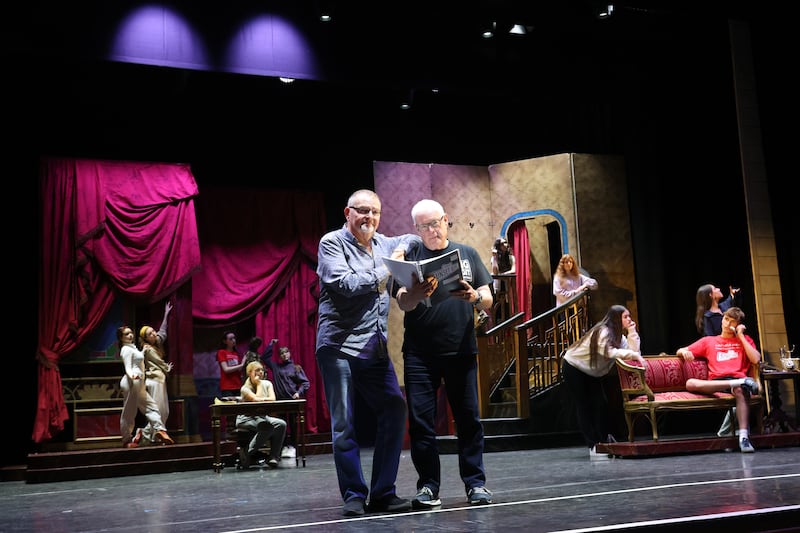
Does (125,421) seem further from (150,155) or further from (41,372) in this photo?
(150,155)

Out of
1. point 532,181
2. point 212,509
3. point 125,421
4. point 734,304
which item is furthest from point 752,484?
point 532,181

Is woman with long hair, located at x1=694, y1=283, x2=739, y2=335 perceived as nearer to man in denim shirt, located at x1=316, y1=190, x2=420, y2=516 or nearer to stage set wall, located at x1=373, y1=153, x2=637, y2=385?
stage set wall, located at x1=373, y1=153, x2=637, y2=385

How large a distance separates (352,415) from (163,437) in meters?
5.78

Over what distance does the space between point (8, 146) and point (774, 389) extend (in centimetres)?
858

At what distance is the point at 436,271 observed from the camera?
3578 mm

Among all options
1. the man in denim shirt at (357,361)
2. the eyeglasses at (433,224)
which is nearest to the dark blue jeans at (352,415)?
the man in denim shirt at (357,361)

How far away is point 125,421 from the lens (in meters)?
8.80

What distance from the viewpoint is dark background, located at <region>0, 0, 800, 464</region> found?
8.74 meters

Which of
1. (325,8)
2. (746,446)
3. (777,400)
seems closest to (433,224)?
(746,446)

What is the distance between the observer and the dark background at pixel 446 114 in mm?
8742

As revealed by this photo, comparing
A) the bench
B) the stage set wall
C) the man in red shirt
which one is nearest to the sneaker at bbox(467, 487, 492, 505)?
the bench

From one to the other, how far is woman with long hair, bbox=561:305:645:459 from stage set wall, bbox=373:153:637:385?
3722 mm

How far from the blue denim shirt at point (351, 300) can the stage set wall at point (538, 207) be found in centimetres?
693

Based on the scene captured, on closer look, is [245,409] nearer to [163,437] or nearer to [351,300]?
[163,437]
